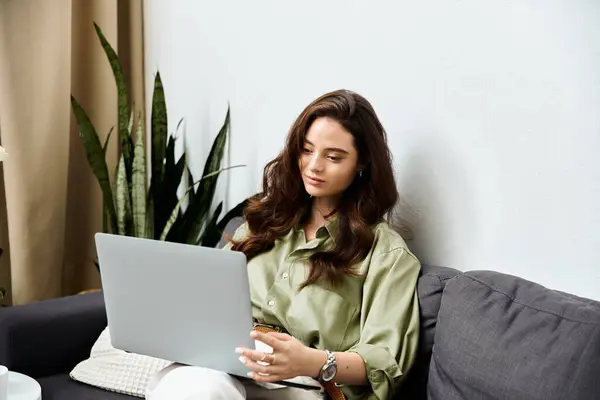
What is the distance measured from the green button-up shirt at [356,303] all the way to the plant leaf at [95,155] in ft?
3.04

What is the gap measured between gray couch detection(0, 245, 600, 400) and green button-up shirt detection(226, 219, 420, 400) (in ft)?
0.17

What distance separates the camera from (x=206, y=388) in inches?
59.0

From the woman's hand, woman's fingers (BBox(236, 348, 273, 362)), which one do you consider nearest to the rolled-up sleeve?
the woman's hand

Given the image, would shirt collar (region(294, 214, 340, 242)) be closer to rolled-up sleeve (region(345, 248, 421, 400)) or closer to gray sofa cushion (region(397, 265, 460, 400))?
rolled-up sleeve (region(345, 248, 421, 400))

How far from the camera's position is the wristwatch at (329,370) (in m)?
1.54

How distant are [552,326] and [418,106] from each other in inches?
27.2

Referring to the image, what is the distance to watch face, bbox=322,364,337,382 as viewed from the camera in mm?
1548

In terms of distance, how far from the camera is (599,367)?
1239mm

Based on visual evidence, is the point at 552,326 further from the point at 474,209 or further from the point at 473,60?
the point at 473,60

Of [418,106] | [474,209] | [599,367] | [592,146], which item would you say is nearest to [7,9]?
[418,106]

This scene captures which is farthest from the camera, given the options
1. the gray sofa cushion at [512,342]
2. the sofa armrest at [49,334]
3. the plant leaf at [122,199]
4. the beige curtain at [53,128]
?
the beige curtain at [53,128]

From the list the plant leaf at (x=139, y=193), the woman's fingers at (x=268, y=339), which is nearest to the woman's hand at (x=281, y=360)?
the woman's fingers at (x=268, y=339)

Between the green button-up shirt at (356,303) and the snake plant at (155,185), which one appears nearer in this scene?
the green button-up shirt at (356,303)

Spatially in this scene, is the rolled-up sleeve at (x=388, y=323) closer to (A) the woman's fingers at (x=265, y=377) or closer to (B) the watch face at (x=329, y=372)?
(B) the watch face at (x=329, y=372)
